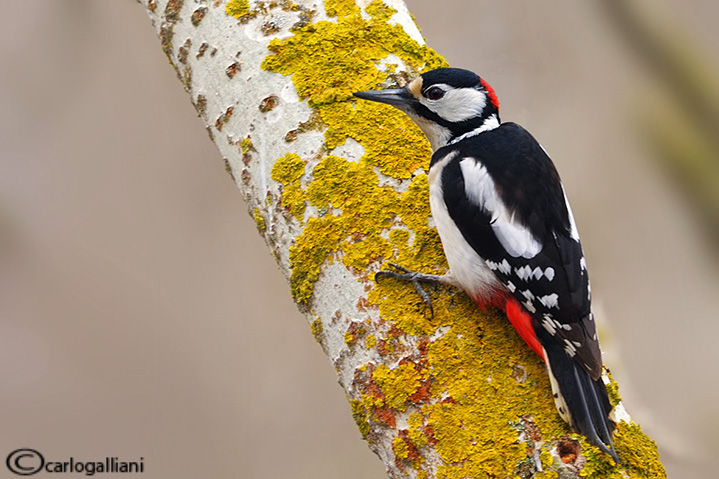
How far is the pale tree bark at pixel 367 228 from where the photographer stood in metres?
1.07

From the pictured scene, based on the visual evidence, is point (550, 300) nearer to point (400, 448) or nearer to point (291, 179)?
point (400, 448)

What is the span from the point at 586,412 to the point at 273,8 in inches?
39.3

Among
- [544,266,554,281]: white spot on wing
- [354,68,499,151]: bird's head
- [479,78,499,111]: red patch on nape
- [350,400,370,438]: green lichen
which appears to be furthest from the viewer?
[479,78,499,111]: red patch on nape

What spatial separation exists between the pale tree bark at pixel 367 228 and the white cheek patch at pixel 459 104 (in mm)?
87

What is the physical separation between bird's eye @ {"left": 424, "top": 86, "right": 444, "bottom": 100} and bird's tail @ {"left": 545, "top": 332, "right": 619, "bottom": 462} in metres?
0.57

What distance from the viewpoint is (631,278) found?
2.33 m

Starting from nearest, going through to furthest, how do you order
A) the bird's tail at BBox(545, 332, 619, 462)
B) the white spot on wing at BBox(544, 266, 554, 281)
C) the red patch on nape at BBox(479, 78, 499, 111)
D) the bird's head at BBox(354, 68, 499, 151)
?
the bird's tail at BBox(545, 332, 619, 462), the white spot on wing at BBox(544, 266, 554, 281), the bird's head at BBox(354, 68, 499, 151), the red patch on nape at BBox(479, 78, 499, 111)

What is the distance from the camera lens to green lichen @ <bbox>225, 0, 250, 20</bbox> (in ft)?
4.82

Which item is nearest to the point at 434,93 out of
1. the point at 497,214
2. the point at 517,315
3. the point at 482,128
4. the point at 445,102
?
the point at 445,102

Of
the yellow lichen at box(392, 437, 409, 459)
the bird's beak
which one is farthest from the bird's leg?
the bird's beak

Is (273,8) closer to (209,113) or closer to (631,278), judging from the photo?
(209,113)

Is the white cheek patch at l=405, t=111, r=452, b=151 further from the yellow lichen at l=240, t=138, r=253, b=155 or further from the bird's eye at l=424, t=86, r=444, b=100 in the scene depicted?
the yellow lichen at l=240, t=138, r=253, b=155

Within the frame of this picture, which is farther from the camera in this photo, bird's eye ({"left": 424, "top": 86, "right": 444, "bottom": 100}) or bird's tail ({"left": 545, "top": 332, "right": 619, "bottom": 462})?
bird's eye ({"left": 424, "top": 86, "right": 444, "bottom": 100})

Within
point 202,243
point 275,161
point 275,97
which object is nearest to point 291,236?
point 275,161
